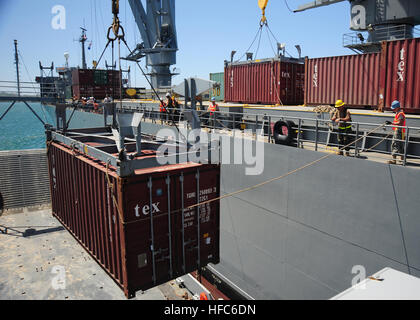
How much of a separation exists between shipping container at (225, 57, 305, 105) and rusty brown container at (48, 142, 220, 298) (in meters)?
11.7

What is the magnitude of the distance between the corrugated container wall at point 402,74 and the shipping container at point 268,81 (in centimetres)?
649

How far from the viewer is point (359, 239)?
776cm

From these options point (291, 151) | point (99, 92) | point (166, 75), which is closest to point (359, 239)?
point (291, 151)

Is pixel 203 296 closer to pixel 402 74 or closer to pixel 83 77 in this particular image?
pixel 402 74

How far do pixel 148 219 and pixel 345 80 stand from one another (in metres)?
11.2

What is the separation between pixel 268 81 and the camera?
1805cm

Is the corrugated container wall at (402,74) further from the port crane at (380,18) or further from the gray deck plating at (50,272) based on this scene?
the gray deck plating at (50,272)

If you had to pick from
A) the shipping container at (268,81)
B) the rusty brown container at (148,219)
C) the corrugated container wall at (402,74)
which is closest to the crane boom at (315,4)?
the shipping container at (268,81)

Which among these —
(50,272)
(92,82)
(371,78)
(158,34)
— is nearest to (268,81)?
(371,78)

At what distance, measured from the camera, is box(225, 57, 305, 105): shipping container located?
58.6 ft

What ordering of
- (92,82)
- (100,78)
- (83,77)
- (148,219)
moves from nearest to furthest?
(148,219), (83,77), (92,82), (100,78)

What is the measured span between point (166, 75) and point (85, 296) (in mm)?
27606

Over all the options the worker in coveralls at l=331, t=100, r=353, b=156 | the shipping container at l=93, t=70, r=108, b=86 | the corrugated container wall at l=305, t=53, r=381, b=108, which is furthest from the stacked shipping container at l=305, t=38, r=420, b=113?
the shipping container at l=93, t=70, r=108, b=86

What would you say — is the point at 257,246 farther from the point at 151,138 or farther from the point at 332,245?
the point at 151,138
